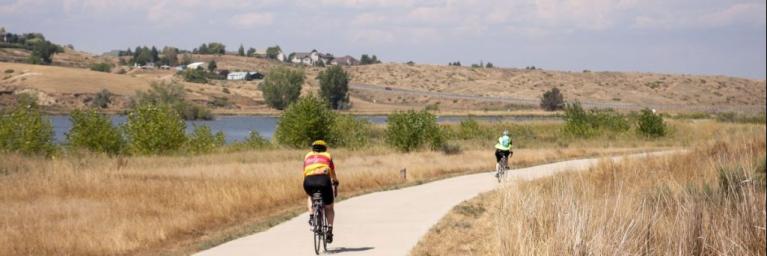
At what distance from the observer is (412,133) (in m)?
46.8

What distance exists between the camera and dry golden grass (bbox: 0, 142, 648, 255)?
16.1 m

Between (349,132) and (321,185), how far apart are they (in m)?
43.7

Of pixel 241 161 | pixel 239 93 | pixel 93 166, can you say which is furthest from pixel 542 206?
pixel 239 93

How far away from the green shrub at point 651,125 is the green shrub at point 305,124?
71.6ft

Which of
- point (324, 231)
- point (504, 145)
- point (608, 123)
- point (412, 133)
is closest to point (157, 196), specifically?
point (324, 231)

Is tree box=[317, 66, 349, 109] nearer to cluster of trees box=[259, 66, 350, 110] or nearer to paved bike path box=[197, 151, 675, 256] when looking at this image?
cluster of trees box=[259, 66, 350, 110]

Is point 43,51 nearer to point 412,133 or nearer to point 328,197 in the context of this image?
point 412,133

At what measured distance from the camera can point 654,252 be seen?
10562 mm

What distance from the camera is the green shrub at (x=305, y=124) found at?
49.4m

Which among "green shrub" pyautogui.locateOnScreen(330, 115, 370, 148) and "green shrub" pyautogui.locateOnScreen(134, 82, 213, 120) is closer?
"green shrub" pyautogui.locateOnScreen(330, 115, 370, 148)

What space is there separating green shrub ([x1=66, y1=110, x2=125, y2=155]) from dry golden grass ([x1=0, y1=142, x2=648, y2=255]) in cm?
685

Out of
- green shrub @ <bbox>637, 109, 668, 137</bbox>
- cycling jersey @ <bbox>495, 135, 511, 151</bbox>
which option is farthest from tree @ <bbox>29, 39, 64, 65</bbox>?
cycling jersey @ <bbox>495, 135, 511, 151</bbox>

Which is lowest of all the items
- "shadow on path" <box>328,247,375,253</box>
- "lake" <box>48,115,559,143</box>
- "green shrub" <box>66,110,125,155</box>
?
"lake" <box>48,115,559,143</box>

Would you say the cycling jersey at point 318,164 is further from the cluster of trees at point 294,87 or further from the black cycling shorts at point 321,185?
the cluster of trees at point 294,87
